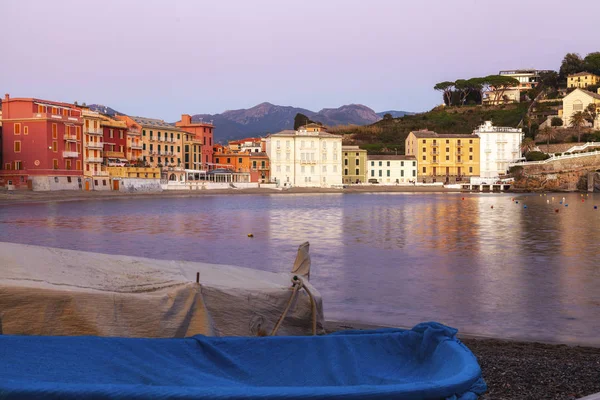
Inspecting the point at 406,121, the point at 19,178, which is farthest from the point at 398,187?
the point at 19,178

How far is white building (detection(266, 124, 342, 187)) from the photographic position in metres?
111

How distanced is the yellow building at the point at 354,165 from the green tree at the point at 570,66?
59.7 metres

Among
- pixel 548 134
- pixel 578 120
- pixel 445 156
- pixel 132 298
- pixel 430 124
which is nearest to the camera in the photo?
pixel 132 298

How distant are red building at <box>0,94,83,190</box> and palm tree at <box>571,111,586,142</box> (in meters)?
84.0

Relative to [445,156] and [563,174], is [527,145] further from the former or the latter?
[563,174]

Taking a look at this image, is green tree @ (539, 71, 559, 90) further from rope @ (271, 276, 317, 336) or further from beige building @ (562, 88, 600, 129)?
rope @ (271, 276, 317, 336)

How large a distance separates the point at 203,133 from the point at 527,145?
60.4 metres

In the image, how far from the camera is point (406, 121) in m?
152

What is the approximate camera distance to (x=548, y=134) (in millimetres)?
110688

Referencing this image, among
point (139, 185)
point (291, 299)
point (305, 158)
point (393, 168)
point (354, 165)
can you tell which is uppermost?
point (305, 158)

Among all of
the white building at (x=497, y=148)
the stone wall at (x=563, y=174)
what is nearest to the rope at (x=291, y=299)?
the stone wall at (x=563, y=174)

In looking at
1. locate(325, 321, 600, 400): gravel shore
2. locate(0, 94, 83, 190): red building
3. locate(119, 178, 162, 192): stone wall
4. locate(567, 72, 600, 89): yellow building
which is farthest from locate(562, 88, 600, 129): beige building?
locate(325, 321, 600, 400): gravel shore

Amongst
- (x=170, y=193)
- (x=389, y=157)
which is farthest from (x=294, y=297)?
(x=389, y=157)

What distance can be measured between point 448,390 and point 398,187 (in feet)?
357
